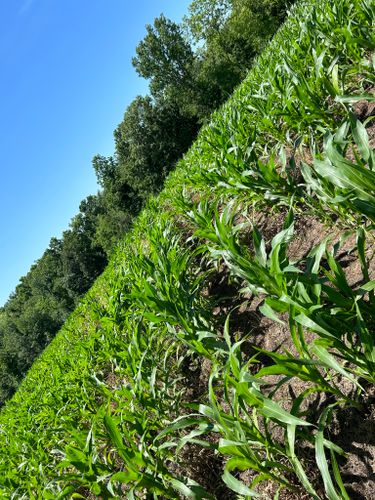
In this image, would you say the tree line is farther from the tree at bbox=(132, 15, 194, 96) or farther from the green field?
the green field

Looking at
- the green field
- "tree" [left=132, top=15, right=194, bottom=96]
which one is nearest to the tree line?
"tree" [left=132, top=15, right=194, bottom=96]

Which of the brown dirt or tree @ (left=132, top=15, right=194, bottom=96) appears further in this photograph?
tree @ (left=132, top=15, right=194, bottom=96)

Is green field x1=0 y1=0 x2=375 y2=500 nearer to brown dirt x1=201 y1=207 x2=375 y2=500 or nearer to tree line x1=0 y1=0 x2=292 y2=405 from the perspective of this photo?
brown dirt x1=201 y1=207 x2=375 y2=500

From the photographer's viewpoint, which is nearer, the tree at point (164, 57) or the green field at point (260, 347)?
the green field at point (260, 347)

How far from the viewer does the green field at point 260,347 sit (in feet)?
5.18

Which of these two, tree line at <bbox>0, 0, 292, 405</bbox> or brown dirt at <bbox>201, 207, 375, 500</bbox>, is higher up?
tree line at <bbox>0, 0, 292, 405</bbox>

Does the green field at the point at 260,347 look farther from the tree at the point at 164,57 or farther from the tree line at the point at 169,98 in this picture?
the tree at the point at 164,57

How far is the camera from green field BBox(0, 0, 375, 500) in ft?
5.18

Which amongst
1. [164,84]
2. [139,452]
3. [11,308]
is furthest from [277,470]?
[11,308]

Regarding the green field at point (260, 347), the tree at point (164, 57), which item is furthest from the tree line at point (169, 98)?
the green field at point (260, 347)

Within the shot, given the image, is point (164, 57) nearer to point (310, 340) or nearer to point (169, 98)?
point (169, 98)

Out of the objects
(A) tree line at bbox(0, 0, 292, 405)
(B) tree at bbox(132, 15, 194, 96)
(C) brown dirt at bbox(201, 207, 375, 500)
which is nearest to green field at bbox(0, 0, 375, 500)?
(C) brown dirt at bbox(201, 207, 375, 500)

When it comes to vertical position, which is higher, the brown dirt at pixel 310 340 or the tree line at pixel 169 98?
the tree line at pixel 169 98

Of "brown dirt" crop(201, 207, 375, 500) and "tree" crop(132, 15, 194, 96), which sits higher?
"tree" crop(132, 15, 194, 96)
